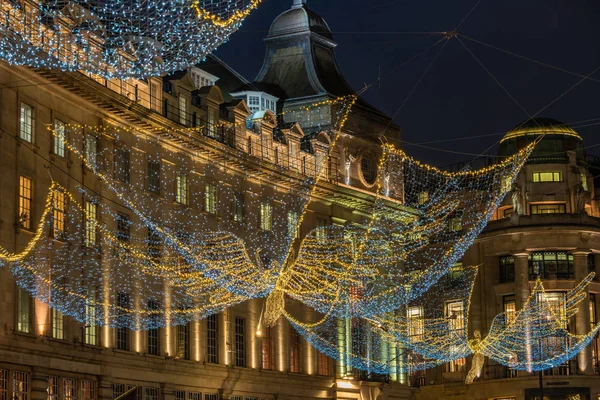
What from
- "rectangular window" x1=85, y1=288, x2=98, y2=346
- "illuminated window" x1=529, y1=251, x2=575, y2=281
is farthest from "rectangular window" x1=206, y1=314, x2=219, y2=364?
"illuminated window" x1=529, y1=251, x2=575, y2=281

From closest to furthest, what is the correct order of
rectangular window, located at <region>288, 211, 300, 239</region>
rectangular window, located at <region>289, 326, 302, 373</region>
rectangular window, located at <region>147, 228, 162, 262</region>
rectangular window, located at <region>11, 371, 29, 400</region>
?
1. rectangular window, located at <region>11, 371, 29, 400</region>
2. rectangular window, located at <region>147, 228, 162, 262</region>
3. rectangular window, located at <region>288, 211, 300, 239</region>
4. rectangular window, located at <region>289, 326, 302, 373</region>

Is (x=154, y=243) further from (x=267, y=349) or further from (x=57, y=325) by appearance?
(x=267, y=349)

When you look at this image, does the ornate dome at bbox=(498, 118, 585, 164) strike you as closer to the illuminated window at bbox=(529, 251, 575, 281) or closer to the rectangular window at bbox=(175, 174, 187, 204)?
the illuminated window at bbox=(529, 251, 575, 281)

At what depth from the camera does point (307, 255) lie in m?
63.4

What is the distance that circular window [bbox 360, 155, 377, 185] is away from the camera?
73.5 meters

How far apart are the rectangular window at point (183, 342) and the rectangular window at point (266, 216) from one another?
811cm

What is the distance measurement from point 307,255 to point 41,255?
1760 cm

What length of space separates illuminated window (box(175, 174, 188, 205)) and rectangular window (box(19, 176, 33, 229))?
427 inches

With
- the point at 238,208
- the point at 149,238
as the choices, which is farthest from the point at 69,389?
the point at 238,208

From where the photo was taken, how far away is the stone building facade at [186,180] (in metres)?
47.8

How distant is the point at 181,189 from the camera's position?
59.3 meters

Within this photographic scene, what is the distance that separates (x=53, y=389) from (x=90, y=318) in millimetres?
3187

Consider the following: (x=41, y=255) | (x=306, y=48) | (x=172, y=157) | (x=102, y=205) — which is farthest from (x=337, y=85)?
(x=41, y=255)

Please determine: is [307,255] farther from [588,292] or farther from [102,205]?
[588,292]
